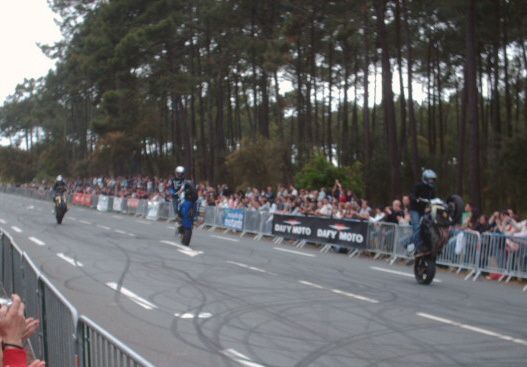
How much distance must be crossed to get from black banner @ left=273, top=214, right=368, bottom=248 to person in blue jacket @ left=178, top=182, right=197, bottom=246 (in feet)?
13.0

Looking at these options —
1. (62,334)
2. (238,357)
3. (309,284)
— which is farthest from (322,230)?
(62,334)

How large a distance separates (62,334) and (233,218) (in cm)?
2267

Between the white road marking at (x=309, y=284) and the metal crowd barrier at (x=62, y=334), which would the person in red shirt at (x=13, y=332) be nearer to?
the metal crowd barrier at (x=62, y=334)

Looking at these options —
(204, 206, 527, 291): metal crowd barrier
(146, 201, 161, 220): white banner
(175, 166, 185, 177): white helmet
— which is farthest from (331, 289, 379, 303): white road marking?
(146, 201, 161, 220): white banner

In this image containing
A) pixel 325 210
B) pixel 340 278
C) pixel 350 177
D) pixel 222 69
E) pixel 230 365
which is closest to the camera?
pixel 230 365

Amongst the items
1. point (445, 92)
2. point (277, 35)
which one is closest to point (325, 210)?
point (277, 35)

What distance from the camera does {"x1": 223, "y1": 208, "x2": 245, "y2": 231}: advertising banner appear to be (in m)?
28.0

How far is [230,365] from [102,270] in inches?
320

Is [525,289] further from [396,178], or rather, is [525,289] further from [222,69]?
[222,69]

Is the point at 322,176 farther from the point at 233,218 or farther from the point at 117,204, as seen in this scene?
the point at 117,204

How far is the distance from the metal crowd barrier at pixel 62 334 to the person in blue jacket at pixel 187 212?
401 inches

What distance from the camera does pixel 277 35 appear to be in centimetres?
4116

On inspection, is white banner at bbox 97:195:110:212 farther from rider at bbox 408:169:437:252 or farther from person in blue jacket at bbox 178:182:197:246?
rider at bbox 408:169:437:252

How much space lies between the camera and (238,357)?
8039 mm
